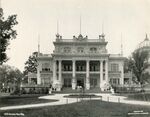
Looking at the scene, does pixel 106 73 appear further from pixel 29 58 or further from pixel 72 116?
pixel 72 116

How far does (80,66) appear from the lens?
53.1 m

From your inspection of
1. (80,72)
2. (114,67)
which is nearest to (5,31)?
(80,72)

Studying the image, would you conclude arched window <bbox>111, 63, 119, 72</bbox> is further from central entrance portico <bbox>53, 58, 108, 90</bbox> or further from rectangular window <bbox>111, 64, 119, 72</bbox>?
central entrance portico <bbox>53, 58, 108, 90</bbox>

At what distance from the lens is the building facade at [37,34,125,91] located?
50.8 metres

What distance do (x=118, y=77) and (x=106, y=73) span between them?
343cm

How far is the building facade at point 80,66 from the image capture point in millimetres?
50781

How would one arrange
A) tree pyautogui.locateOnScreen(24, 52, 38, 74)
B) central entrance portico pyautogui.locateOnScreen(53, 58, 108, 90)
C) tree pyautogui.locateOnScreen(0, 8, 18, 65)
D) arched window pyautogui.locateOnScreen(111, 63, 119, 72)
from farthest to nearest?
1. tree pyautogui.locateOnScreen(24, 52, 38, 74)
2. arched window pyautogui.locateOnScreen(111, 63, 119, 72)
3. central entrance portico pyautogui.locateOnScreen(53, 58, 108, 90)
4. tree pyautogui.locateOnScreen(0, 8, 18, 65)

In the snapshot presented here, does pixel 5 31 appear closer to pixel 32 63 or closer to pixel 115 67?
pixel 115 67

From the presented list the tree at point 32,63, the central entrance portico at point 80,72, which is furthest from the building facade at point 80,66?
the tree at point 32,63

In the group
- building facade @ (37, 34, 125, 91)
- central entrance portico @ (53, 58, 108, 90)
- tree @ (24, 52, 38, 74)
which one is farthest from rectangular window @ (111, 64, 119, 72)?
tree @ (24, 52, 38, 74)

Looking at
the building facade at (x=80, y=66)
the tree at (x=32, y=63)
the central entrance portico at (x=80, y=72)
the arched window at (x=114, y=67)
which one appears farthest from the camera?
the tree at (x=32, y=63)

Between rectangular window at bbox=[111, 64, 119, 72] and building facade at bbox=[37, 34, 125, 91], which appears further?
rectangular window at bbox=[111, 64, 119, 72]

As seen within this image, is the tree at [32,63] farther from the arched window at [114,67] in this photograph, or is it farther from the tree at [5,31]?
the tree at [5,31]

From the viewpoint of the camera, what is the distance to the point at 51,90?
4534cm
